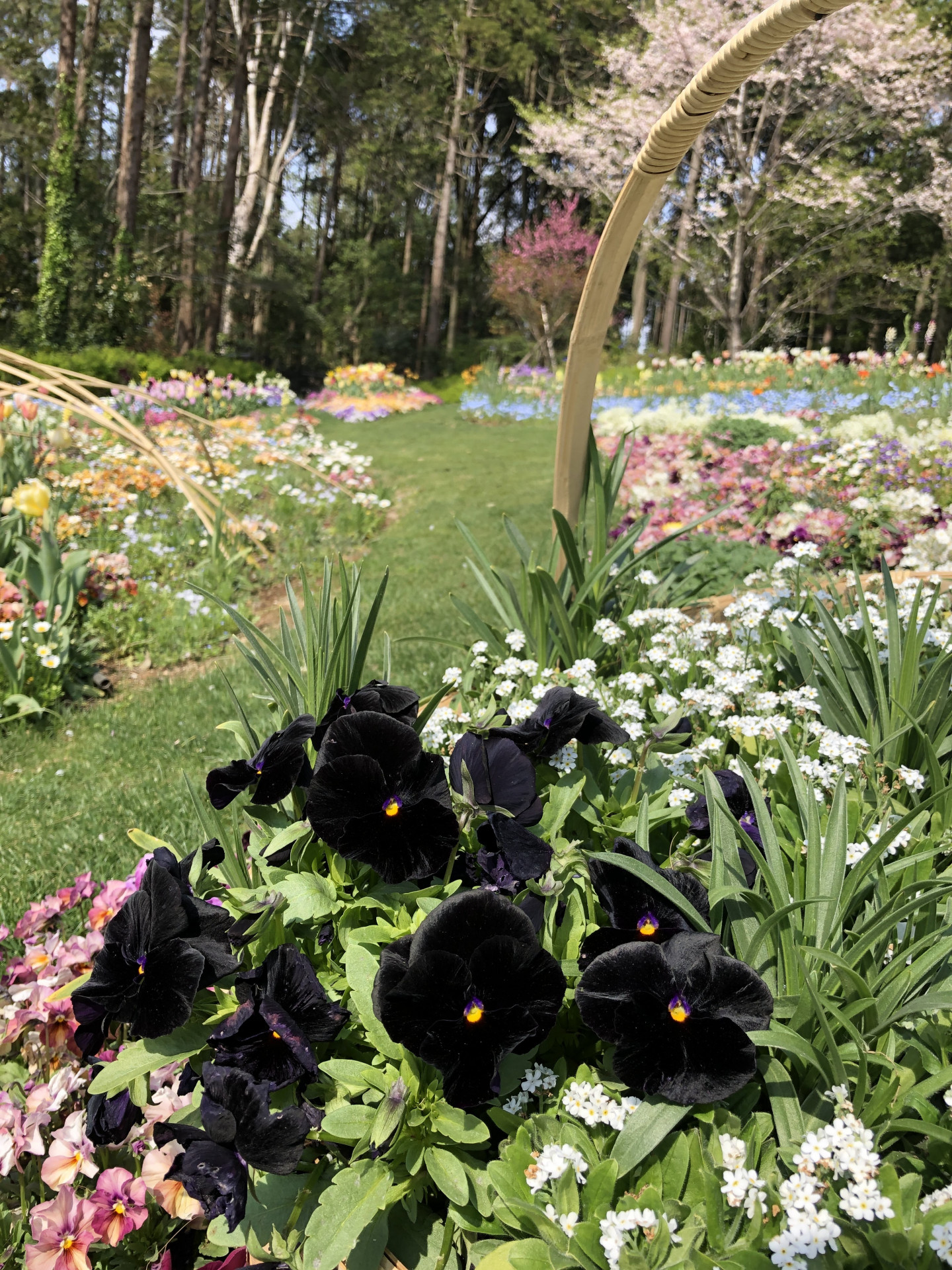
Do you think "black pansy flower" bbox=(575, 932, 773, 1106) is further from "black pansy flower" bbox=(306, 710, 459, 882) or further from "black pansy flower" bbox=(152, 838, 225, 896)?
"black pansy flower" bbox=(152, 838, 225, 896)

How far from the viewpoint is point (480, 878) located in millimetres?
1127

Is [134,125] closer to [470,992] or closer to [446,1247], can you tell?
[470,992]

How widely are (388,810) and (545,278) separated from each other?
1820 cm

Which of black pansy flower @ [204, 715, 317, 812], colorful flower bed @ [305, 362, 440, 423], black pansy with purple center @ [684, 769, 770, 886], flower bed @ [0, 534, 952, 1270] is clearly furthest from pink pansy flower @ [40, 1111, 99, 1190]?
colorful flower bed @ [305, 362, 440, 423]

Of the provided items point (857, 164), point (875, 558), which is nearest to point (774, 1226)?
point (875, 558)

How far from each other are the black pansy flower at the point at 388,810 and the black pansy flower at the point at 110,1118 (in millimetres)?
439

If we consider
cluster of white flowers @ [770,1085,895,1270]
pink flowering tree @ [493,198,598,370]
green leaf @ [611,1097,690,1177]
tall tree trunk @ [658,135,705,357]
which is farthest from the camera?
pink flowering tree @ [493,198,598,370]

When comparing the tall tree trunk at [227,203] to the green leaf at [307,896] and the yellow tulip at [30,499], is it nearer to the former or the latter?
the yellow tulip at [30,499]

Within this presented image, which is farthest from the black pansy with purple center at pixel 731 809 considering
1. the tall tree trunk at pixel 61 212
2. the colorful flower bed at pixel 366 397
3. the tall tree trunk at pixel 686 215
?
the tall tree trunk at pixel 686 215

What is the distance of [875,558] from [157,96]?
3180 cm

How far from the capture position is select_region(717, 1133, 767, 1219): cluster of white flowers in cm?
78

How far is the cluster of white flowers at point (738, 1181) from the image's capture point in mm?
778

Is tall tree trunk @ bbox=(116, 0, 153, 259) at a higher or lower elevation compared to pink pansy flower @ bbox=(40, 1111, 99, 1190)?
higher

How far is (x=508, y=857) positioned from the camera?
3.47 ft
